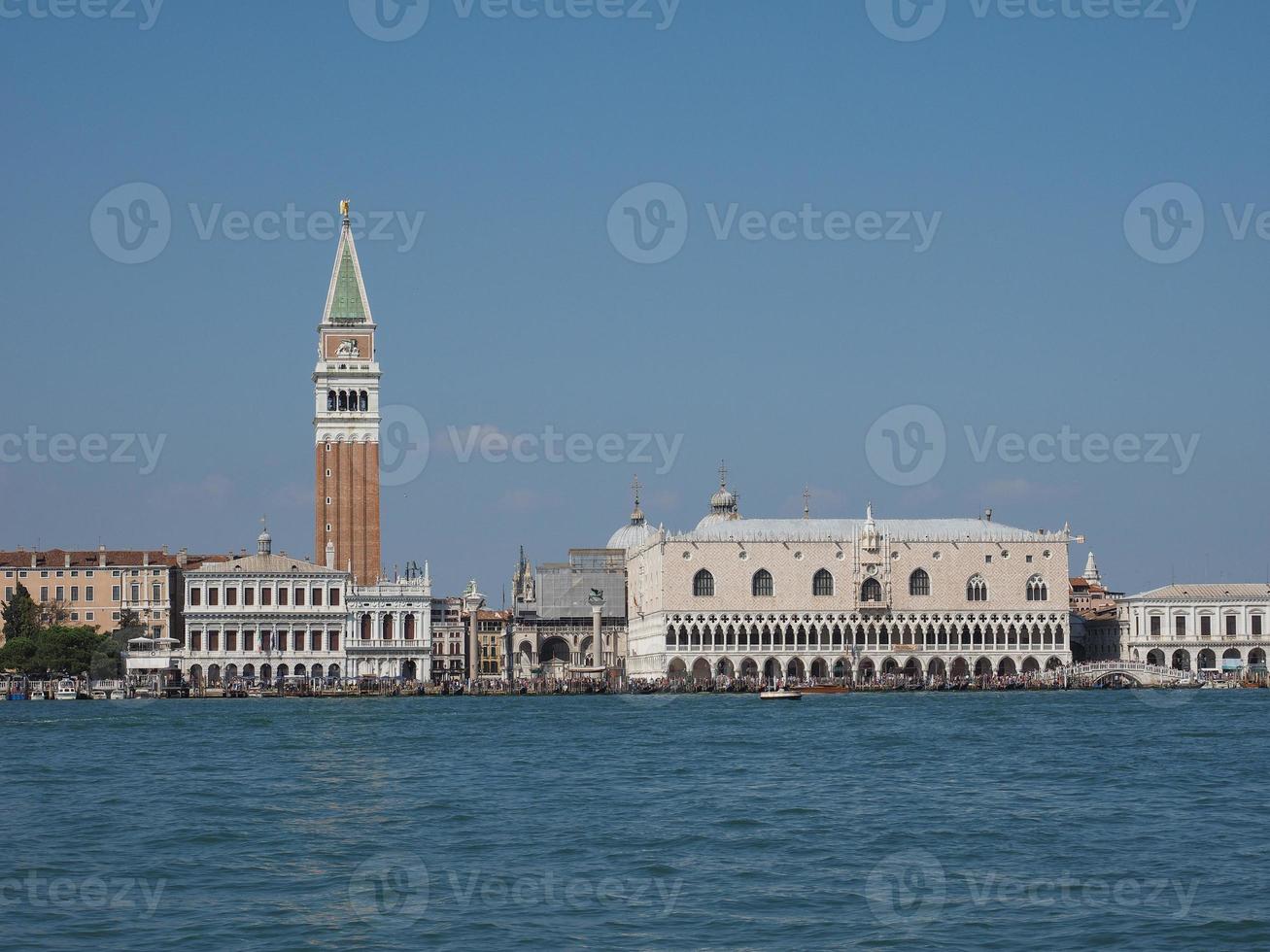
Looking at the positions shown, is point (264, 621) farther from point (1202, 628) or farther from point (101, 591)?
point (1202, 628)

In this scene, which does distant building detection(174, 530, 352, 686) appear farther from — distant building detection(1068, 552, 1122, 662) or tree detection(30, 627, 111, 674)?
distant building detection(1068, 552, 1122, 662)

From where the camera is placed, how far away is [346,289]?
336 ft

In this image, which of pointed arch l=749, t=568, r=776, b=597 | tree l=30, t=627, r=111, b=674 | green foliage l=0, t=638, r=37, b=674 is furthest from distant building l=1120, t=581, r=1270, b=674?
green foliage l=0, t=638, r=37, b=674

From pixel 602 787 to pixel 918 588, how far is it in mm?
62463

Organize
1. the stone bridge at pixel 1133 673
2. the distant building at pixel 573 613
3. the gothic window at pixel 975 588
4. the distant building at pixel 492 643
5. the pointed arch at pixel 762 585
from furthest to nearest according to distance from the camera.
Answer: the distant building at pixel 492 643 < the distant building at pixel 573 613 < the gothic window at pixel 975 588 < the pointed arch at pixel 762 585 < the stone bridge at pixel 1133 673

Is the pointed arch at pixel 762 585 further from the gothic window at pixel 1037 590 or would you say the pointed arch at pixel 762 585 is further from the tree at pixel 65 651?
the tree at pixel 65 651

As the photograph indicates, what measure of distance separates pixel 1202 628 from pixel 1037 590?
927 centimetres

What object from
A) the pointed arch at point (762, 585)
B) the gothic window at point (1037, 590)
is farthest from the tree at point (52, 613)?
the gothic window at point (1037, 590)

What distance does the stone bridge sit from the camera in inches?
3425

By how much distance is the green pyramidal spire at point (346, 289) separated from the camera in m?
102

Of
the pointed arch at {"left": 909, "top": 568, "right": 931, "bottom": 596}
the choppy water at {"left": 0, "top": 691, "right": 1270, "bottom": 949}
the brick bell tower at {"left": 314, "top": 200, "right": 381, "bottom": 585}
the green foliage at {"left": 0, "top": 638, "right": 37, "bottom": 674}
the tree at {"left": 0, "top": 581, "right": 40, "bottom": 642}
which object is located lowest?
the choppy water at {"left": 0, "top": 691, "right": 1270, "bottom": 949}

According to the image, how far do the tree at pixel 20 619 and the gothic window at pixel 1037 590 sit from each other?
161 ft

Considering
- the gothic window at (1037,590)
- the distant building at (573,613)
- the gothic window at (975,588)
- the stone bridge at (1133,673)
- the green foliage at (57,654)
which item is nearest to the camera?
the stone bridge at (1133,673)

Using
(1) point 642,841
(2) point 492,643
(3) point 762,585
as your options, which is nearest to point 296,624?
(3) point 762,585
